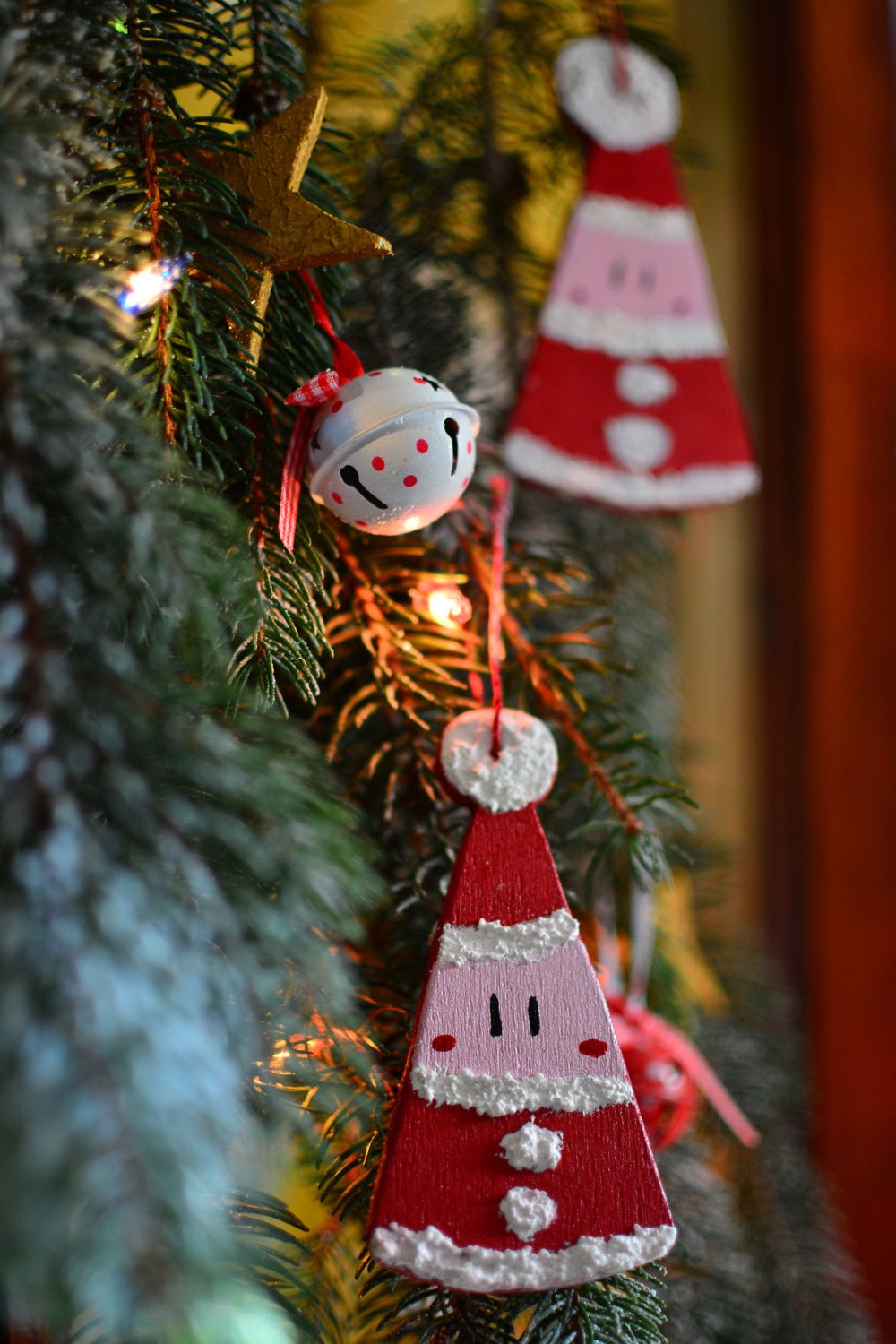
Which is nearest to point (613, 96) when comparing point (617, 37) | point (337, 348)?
point (617, 37)

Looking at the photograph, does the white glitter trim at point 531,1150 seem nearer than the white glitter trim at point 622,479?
Yes

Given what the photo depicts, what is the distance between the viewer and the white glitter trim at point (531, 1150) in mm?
292

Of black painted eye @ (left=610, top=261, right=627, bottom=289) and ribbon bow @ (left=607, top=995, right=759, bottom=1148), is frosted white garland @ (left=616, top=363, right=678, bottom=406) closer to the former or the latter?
black painted eye @ (left=610, top=261, right=627, bottom=289)

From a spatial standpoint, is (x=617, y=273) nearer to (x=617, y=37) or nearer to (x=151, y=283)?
(x=617, y=37)

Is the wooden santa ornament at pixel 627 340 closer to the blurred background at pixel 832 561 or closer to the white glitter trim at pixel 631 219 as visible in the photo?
the white glitter trim at pixel 631 219

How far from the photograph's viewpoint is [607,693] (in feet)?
1.73

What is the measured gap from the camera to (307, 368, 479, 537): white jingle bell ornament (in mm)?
305

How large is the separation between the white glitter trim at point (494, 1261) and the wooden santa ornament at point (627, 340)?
34 cm

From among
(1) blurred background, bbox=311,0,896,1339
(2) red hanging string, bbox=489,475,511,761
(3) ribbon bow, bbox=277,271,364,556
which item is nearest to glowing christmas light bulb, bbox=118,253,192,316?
(3) ribbon bow, bbox=277,271,364,556

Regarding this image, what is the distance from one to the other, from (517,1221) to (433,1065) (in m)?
0.05

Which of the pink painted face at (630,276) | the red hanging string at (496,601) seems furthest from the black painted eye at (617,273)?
the red hanging string at (496,601)

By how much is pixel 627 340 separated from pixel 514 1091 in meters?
0.38

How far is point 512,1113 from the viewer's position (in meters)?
0.30

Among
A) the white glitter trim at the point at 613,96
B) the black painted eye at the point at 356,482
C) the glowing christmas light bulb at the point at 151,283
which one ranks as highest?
the white glitter trim at the point at 613,96
